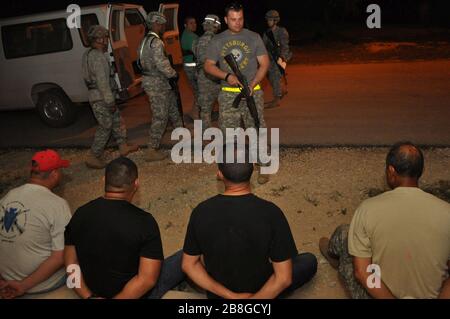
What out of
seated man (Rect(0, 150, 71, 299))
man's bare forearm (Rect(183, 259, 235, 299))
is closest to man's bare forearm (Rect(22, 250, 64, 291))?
seated man (Rect(0, 150, 71, 299))

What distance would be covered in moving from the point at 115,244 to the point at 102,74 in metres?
3.82

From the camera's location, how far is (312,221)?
4.97 meters

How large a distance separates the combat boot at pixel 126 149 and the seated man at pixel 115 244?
3.99 meters

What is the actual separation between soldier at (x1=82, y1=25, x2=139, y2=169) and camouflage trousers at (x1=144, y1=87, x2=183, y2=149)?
1.55 ft

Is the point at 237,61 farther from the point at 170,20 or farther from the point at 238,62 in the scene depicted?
the point at 170,20

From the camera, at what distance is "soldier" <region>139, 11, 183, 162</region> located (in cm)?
651

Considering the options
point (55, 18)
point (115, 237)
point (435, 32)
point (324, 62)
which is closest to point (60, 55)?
point (55, 18)

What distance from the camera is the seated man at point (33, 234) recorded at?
3307 mm

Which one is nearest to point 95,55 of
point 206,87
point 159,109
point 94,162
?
point 159,109

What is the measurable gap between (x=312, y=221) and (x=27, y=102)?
659cm

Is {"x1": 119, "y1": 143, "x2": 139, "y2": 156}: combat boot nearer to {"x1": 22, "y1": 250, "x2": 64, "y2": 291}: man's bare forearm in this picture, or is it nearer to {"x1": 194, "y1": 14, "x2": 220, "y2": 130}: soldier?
{"x1": 194, "y1": 14, "x2": 220, "y2": 130}: soldier

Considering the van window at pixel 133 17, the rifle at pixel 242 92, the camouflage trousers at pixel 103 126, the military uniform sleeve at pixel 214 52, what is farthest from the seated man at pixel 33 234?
the van window at pixel 133 17

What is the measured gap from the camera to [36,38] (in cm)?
916

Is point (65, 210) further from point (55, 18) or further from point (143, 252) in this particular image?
point (55, 18)
